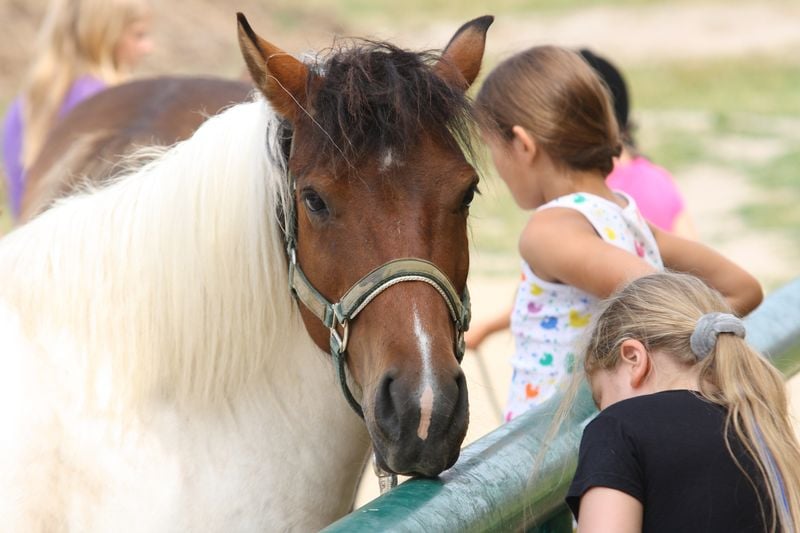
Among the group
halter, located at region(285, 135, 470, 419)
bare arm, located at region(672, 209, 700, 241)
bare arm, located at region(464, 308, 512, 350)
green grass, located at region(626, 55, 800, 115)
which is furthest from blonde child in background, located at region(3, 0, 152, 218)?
green grass, located at region(626, 55, 800, 115)

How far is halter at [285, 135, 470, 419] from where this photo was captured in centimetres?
215

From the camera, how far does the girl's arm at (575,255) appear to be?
260 centimetres

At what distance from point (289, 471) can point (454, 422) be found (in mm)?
556

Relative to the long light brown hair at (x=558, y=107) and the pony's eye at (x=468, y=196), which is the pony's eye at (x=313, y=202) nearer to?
the pony's eye at (x=468, y=196)

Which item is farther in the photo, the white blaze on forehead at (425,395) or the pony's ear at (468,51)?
the pony's ear at (468,51)

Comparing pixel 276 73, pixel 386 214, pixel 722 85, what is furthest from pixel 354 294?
pixel 722 85

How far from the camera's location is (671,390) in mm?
1943

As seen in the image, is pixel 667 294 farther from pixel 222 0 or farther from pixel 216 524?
pixel 222 0

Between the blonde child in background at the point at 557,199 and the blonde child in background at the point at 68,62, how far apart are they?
2.94 m

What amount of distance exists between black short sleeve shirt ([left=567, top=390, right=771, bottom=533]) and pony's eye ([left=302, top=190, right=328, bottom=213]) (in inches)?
29.1

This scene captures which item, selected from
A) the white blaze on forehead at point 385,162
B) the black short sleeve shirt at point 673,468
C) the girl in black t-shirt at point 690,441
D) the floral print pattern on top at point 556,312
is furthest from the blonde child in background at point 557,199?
the black short sleeve shirt at point 673,468

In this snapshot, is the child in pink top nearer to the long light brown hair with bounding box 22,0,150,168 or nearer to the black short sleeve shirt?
the long light brown hair with bounding box 22,0,150,168

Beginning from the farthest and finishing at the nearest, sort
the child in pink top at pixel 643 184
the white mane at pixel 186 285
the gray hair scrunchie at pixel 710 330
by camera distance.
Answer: the child in pink top at pixel 643 184, the white mane at pixel 186 285, the gray hair scrunchie at pixel 710 330

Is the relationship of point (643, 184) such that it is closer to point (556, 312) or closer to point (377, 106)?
point (556, 312)
